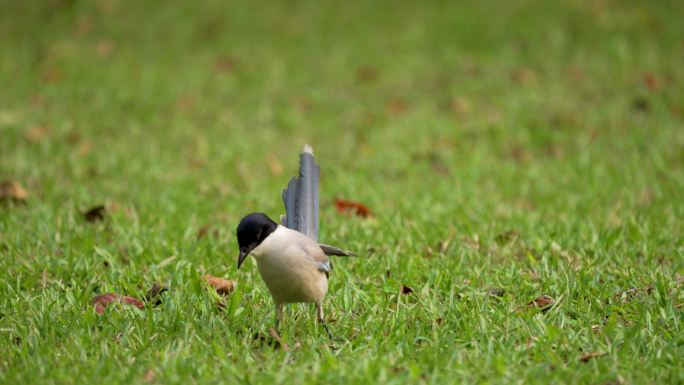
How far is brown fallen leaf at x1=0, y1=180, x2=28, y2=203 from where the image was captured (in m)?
6.02

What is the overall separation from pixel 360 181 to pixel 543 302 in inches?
115

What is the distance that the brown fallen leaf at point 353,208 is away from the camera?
591 centimetres

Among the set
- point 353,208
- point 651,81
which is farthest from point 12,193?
point 651,81

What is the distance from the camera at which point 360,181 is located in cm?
693

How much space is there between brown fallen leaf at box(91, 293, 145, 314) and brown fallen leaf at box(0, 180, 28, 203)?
2158 millimetres

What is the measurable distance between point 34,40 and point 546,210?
7217mm

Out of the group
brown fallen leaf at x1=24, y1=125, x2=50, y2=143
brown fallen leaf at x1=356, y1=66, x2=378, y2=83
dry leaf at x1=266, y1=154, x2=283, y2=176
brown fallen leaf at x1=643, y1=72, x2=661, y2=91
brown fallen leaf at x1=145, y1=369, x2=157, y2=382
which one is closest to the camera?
brown fallen leaf at x1=145, y1=369, x2=157, y2=382

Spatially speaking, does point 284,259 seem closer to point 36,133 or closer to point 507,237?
point 507,237

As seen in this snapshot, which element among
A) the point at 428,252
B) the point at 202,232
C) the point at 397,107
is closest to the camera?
the point at 428,252

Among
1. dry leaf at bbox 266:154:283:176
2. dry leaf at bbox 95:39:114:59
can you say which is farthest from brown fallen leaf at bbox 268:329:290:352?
dry leaf at bbox 95:39:114:59

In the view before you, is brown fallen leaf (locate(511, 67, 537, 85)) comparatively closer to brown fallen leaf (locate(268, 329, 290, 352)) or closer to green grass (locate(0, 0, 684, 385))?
green grass (locate(0, 0, 684, 385))

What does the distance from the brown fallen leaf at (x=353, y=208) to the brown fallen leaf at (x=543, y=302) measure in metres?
1.87

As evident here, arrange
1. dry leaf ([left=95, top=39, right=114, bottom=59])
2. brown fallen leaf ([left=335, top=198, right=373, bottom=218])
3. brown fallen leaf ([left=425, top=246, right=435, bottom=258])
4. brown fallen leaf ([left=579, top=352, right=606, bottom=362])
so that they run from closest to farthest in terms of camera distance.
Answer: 1. brown fallen leaf ([left=579, top=352, right=606, bottom=362])
2. brown fallen leaf ([left=425, top=246, right=435, bottom=258])
3. brown fallen leaf ([left=335, top=198, right=373, bottom=218])
4. dry leaf ([left=95, top=39, right=114, bottom=59])

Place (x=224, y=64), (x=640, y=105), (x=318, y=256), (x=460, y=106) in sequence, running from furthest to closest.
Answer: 1. (x=224, y=64)
2. (x=460, y=106)
3. (x=640, y=105)
4. (x=318, y=256)
